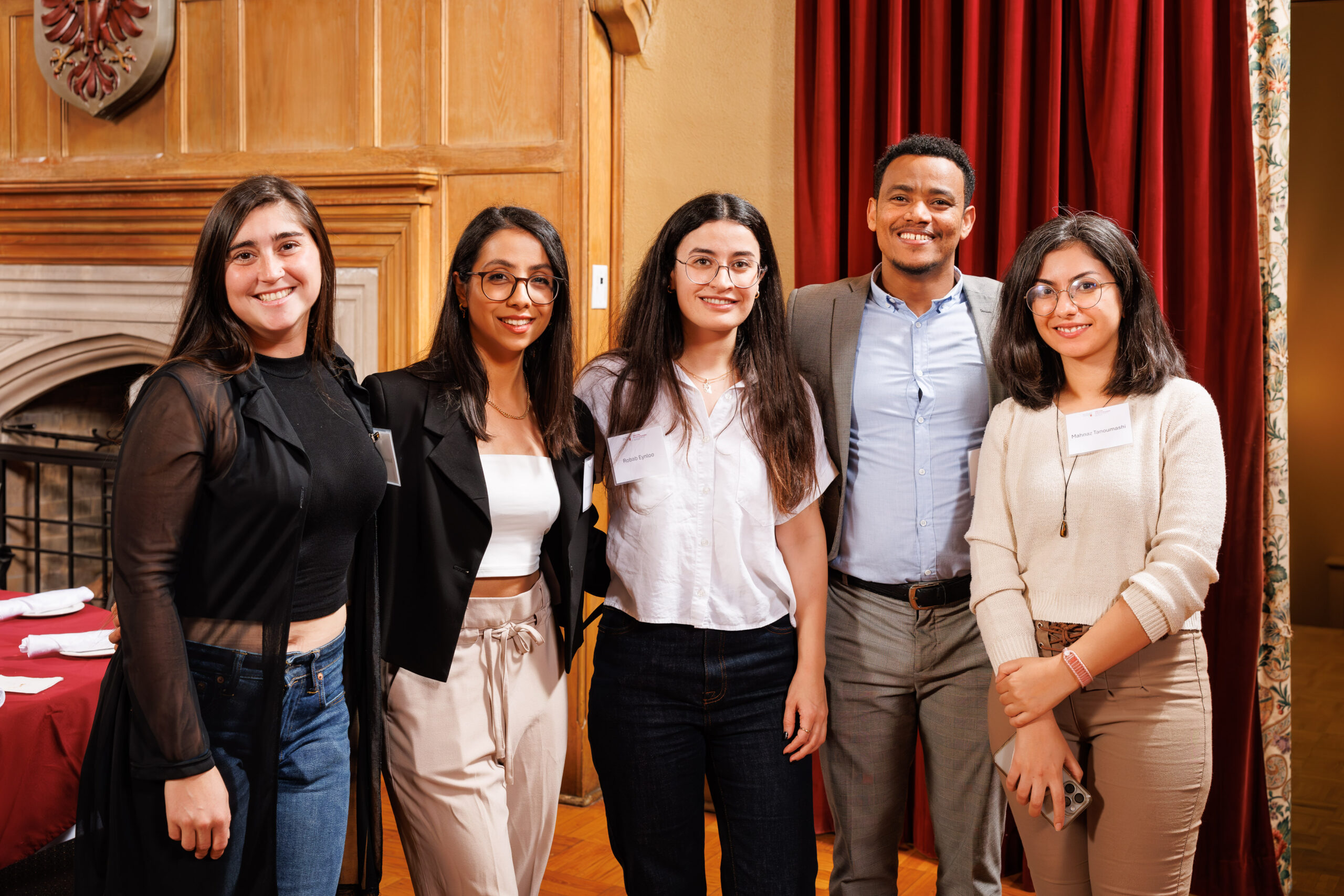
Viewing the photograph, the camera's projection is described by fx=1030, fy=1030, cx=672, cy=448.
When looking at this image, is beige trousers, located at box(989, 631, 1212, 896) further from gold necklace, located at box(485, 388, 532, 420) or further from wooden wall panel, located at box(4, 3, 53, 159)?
wooden wall panel, located at box(4, 3, 53, 159)

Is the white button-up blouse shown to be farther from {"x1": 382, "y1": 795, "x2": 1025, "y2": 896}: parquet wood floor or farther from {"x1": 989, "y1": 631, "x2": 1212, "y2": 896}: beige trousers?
{"x1": 382, "y1": 795, "x2": 1025, "y2": 896}: parquet wood floor

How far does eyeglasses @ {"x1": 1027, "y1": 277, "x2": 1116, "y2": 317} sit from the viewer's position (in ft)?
5.73

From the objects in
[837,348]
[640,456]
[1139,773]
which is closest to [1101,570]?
[1139,773]

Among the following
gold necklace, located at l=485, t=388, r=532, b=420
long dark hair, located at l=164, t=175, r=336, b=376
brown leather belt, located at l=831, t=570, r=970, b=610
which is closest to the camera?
long dark hair, located at l=164, t=175, r=336, b=376

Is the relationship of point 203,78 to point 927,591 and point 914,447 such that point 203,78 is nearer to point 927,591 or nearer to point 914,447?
point 914,447

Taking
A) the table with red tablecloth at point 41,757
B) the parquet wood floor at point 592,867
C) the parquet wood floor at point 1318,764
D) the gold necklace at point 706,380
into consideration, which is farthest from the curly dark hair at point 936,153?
the parquet wood floor at point 1318,764

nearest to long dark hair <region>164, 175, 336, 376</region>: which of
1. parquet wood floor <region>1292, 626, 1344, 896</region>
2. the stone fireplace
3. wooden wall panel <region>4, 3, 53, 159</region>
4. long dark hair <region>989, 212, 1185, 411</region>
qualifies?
long dark hair <region>989, 212, 1185, 411</region>

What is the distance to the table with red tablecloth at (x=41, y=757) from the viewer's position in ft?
6.59

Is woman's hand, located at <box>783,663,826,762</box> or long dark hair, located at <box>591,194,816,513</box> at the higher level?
long dark hair, located at <box>591,194,816,513</box>

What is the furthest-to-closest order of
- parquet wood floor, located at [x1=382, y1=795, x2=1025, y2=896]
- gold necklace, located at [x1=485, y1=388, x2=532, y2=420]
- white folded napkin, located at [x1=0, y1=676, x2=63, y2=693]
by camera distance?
parquet wood floor, located at [x1=382, y1=795, x2=1025, y2=896] → white folded napkin, located at [x1=0, y1=676, x2=63, y2=693] → gold necklace, located at [x1=485, y1=388, x2=532, y2=420]

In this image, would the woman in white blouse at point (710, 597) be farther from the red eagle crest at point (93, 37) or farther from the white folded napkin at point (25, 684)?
the red eagle crest at point (93, 37)

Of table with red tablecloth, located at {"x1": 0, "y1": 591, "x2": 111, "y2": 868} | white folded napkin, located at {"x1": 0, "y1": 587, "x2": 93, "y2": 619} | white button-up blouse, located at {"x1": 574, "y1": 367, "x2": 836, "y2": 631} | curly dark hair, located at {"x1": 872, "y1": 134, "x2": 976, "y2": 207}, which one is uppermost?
curly dark hair, located at {"x1": 872, "y1": 134, "x2": 976, "y2": 207}

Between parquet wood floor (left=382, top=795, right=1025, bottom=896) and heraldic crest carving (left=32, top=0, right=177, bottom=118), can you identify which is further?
heraldic crest carving (left=32, top=0, right=177, bottom=118)

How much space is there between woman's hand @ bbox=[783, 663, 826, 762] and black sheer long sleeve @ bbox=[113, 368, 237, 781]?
0.97 metres
